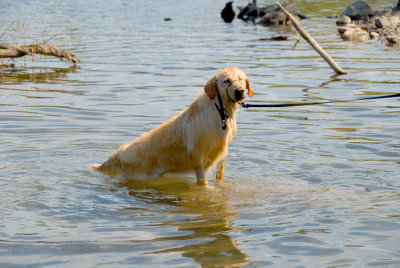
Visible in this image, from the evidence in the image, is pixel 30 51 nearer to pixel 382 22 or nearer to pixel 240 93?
pixel 240 93

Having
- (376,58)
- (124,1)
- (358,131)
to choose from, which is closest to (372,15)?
(376,58)

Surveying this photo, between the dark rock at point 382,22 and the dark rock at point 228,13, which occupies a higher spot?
the dark rock at point 228,13

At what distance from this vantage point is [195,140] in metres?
8.67

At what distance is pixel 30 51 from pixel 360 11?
20023mm

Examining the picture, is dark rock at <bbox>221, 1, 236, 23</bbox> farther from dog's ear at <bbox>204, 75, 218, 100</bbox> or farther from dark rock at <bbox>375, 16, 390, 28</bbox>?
dog's ear at <bbox>204, 75, 218, 100</bbox>

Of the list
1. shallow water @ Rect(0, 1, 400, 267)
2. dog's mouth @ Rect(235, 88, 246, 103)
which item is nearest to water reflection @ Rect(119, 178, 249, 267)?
shallow water @ Rect(0, 1, 400, 267)

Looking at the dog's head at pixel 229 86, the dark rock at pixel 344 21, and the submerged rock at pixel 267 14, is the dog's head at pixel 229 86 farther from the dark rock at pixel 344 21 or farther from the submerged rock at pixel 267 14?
the submerged rock at pixel 267 14

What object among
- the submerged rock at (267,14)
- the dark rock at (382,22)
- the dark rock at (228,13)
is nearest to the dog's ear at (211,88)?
the dark rock at (382,22)

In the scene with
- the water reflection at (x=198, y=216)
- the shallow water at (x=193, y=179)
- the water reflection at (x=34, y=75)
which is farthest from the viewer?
the water reflection at (x=34, y=75)

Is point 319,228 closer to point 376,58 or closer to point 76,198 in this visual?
point 76,198

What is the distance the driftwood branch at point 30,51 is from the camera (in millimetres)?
19781

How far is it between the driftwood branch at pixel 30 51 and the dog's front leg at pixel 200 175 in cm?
1238

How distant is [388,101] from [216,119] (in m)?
7.52

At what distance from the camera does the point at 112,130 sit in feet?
40.7
